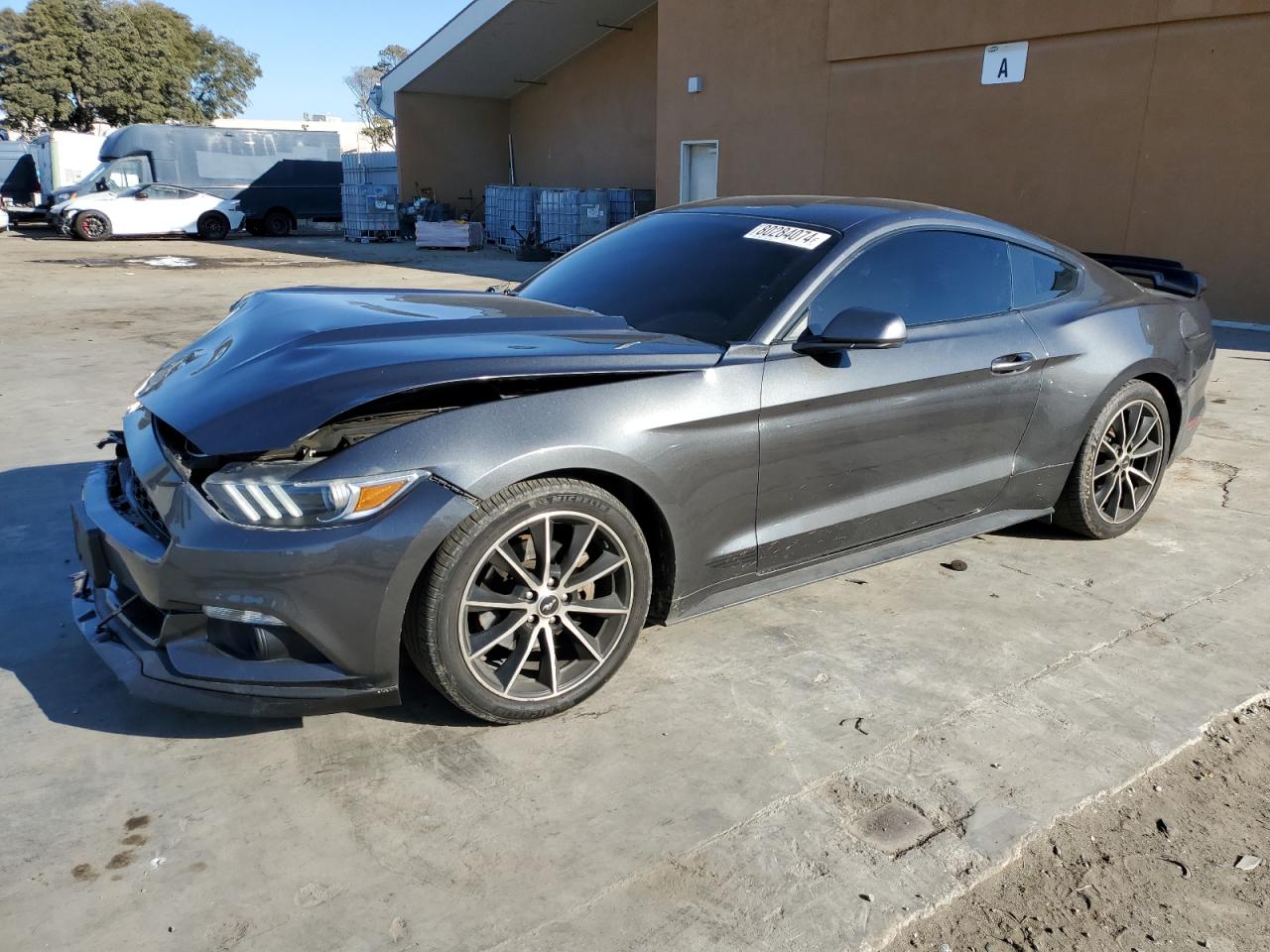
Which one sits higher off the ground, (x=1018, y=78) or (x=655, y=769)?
(x=1018, y=78)

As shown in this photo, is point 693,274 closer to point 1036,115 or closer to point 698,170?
point 1036,115

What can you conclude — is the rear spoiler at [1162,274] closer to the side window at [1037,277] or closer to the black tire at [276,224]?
the side window at [1037,277]

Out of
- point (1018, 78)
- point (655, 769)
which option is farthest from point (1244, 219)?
point (655, 769)

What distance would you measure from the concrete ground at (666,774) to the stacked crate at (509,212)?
19416mm

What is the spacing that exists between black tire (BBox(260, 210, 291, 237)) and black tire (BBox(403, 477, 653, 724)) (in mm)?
26514

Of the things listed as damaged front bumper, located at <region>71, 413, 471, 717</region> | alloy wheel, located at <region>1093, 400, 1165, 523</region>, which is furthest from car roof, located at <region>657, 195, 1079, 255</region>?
damaged front bumper, located at <region>71, 413, 471, 717</region>

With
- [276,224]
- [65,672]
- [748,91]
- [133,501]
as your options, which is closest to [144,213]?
[276,224]

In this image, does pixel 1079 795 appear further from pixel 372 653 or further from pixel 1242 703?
pixel 372 653

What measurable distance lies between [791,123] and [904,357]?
45.7ft

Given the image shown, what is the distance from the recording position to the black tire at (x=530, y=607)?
263cm

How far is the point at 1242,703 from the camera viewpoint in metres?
3.14

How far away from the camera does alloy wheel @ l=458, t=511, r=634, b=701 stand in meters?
2.75

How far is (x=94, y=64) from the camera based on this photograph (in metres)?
45.7

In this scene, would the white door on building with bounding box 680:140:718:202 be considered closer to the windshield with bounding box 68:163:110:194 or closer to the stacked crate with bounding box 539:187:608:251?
the stacked crate with bounding box 539:187:608:251
